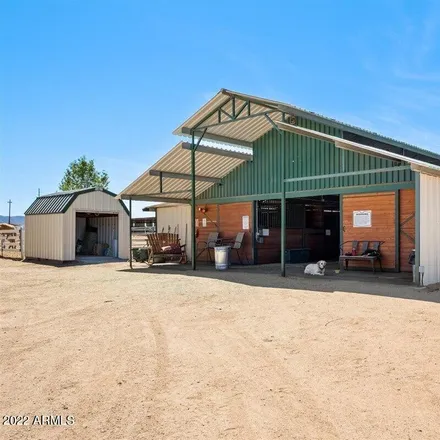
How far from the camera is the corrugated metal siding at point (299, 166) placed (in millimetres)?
11742

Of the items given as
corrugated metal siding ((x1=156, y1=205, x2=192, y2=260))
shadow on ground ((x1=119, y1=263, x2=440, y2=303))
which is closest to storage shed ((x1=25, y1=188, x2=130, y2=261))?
corrugated metal siding ((x1=156, y1=205, x2=192, y2=260))

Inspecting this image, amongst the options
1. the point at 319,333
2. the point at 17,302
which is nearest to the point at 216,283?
the point at 17,302

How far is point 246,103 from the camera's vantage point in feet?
38.4

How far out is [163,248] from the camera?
14992mm

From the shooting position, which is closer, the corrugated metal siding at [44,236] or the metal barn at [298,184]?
the metal barn at [298,184]

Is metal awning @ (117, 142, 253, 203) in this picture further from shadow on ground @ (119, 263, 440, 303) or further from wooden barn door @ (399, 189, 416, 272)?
wooden barn door @ (399, 189, 416, 272)

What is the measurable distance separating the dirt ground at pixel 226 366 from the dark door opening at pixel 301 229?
291 inches

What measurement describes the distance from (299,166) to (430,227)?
474 cm

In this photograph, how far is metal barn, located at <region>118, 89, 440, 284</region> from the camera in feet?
32.9

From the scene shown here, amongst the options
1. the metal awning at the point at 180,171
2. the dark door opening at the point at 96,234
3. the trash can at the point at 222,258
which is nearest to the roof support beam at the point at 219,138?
the metal awning at the point at 180,171

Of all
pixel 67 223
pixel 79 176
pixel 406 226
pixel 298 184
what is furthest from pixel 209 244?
pixel 79 176

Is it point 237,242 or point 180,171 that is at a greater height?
point 180,171

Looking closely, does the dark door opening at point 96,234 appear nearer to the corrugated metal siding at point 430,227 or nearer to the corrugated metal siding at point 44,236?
the corrugated metal siding at point 44,236

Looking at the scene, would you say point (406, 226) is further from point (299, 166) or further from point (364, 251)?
point (299, 166)
